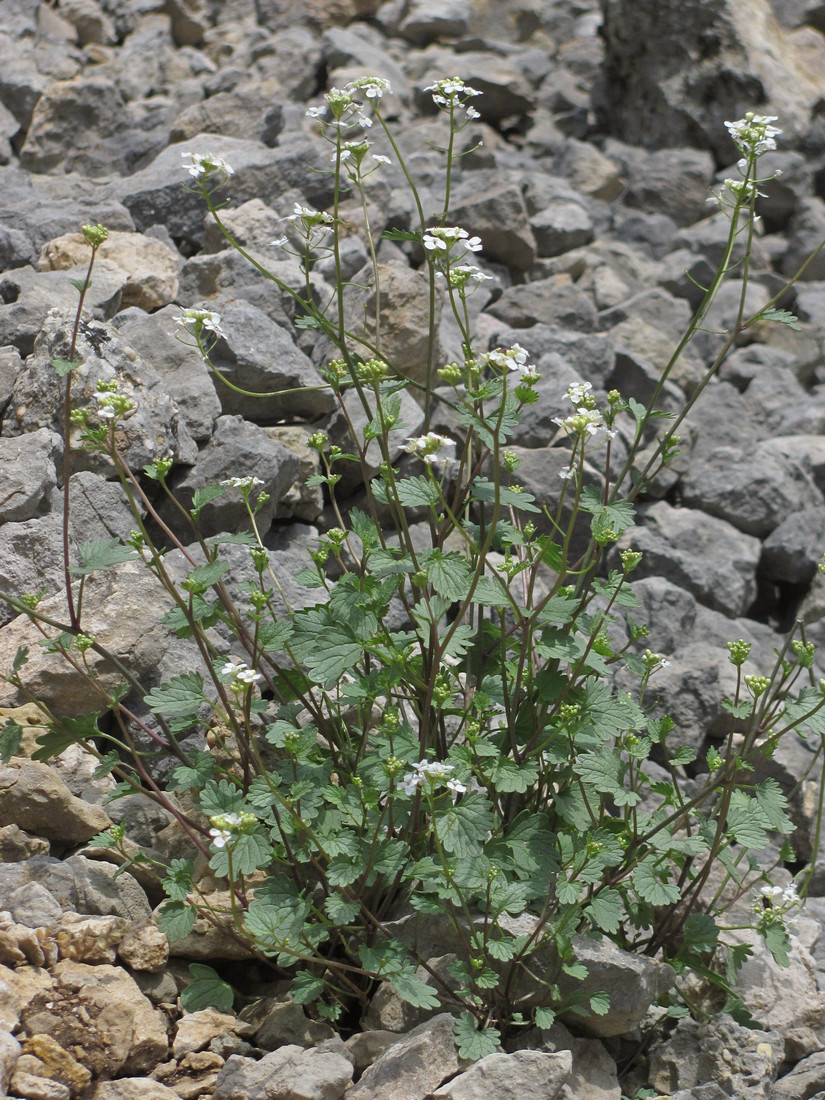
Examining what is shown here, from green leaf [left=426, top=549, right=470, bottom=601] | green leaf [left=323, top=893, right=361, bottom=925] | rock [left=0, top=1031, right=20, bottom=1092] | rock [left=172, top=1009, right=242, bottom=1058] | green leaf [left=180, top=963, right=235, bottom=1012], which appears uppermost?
green leaf [left=426, top=549, right=470, bottom=601]

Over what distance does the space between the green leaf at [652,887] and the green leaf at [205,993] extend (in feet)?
3.95

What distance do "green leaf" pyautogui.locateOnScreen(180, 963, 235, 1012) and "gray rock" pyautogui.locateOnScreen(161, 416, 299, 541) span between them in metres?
1.85

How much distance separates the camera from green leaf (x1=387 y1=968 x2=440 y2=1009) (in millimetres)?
2584

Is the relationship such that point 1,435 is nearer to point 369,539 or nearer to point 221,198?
point 369,539

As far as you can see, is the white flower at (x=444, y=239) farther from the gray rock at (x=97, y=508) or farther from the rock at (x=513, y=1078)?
the rock at (x=513, y=1078)

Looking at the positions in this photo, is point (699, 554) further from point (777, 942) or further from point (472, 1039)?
point (472, 1039)

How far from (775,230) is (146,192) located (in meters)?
6.59

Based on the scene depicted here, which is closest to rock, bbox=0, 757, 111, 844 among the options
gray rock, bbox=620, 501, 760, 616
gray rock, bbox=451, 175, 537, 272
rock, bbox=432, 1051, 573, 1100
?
rock, bbox=432, 1051, 573, 1100

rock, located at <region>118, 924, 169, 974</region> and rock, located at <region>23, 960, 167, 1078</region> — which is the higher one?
rock, located at <region>23, 960, 167, 1078</region>

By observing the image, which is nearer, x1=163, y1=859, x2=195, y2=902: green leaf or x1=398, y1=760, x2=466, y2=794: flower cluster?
x1=398, y1=760, x2=466, y2=794: flower cluster

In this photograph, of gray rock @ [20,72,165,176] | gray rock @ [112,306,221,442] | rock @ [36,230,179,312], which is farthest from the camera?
gray rock @ [20,72,165,176]

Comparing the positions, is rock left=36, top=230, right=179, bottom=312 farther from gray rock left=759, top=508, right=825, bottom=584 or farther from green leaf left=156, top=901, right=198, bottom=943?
gray rock left=759, top=508, right=825, bottom=584

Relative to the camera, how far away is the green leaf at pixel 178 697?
109 inches

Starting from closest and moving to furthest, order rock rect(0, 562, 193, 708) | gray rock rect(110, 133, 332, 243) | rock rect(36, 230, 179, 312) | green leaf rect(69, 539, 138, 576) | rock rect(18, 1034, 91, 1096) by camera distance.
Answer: rock rect(18, 1034, 91, 1096)
green leaf rect(69, 539, 138, 576)
rock rect(0, 562, 193, 708)
rock rect(36, 230, 179, 312)
gray rock rect(110, 133, 332, 243)
